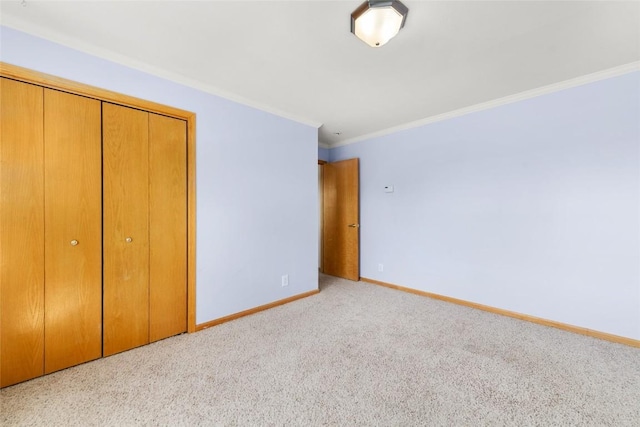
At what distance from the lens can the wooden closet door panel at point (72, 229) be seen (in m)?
1.80

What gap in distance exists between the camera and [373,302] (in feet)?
10.5

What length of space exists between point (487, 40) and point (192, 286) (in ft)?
10.3

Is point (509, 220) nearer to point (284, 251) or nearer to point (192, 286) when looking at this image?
point (284, 251)

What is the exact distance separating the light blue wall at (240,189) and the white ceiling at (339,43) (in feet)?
0.51

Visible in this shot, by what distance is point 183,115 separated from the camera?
2.37m

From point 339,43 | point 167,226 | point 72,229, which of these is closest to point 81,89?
point 72,229

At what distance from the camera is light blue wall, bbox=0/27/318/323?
2.11 metres

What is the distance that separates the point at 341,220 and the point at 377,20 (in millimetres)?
3143

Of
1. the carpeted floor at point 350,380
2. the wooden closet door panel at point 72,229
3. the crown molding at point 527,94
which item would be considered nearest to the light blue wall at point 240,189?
the wooden closet door panel at point 72,229

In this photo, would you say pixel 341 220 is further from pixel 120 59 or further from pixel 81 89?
pixel 81 89

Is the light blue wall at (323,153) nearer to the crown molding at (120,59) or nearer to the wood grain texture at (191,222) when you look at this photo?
the crown molding at (120,59)

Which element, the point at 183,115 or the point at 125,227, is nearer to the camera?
the point at 125,227

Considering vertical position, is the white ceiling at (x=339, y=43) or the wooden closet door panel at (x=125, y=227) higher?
the white ceiling at (x=339, y=43)

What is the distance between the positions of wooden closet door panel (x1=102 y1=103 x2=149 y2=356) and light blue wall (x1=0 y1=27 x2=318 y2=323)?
0.31 metres
